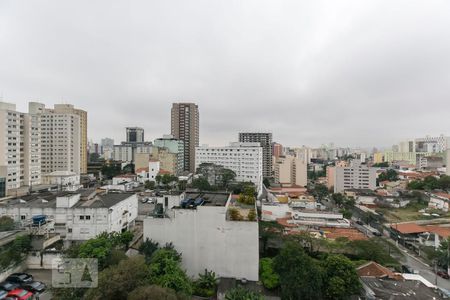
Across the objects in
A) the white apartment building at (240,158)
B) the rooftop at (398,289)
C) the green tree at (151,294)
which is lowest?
the rooftop at (398,289)

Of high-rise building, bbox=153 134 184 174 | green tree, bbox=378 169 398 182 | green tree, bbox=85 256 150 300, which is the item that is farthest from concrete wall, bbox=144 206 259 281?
green tree, bbox=378 169 398 182

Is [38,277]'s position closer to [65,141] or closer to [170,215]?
[170,215]

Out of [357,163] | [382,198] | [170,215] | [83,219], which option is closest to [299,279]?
[170,215]

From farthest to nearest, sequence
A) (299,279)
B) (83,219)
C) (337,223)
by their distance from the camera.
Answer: (337,223) → (83,219) → (299,279)

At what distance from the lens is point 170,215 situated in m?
13.3

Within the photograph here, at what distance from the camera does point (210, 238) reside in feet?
42.4

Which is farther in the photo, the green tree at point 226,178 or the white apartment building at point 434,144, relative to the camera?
the white apartment building at point 434,144

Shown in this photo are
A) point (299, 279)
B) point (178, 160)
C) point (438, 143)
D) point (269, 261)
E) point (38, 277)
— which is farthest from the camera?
point (438, 143)

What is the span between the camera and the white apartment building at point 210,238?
501 inches

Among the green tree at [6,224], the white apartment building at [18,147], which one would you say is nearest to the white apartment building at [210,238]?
the green tree at [6,224]

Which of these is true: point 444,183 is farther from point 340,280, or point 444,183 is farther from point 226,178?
point 340,280

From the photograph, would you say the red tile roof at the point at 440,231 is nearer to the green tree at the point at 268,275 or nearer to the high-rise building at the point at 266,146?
the green tree at the point at 268,275

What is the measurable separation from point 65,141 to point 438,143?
10383 centimetres

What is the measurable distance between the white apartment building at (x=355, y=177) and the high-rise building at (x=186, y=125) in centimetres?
3214
